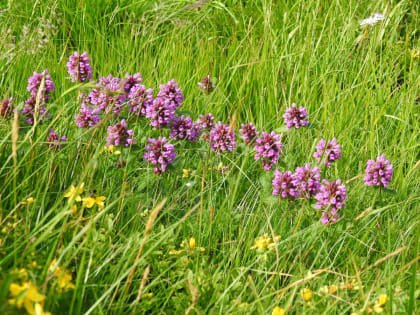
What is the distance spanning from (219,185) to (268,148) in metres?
0.26

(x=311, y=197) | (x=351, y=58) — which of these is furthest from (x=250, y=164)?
(x=351, y=58)

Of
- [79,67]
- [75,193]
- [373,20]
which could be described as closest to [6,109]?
[79,67]

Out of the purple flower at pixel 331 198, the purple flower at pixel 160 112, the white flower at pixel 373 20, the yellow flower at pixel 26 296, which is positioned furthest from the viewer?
the white flower at pixel 373 20

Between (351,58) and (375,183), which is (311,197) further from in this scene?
(351,58)

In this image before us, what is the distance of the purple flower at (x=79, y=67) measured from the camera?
245cm

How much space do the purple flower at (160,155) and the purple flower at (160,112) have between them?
107 millimetres

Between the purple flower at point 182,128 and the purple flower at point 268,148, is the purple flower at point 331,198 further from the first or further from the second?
the purple flower at point 182,128

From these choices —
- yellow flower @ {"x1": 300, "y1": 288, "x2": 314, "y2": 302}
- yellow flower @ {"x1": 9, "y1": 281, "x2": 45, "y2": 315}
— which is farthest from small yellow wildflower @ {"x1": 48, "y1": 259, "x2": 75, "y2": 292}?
yellow flower @ {"x1": 300, "y1": 288, "x2": 314, "y2": 302}

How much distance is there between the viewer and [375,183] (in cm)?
216

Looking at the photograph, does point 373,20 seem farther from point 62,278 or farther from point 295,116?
point 62,278

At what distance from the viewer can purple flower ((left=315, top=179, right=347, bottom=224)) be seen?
6.70 ft

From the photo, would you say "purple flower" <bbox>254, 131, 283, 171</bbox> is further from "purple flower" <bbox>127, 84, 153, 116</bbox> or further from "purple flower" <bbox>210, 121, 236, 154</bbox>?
"purple flower" <bbox>127, 84, 153, 116</bbox>

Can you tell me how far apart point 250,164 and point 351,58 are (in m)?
1.39

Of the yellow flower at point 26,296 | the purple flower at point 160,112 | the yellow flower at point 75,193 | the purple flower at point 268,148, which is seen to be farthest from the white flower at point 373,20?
the yellow flower at point 26,296
